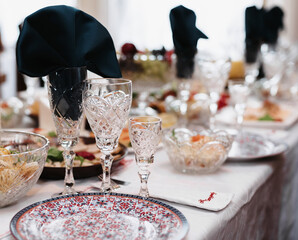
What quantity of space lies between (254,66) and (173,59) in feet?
2.53

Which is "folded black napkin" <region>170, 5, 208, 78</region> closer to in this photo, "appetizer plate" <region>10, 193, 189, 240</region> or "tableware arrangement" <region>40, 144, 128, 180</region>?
"tableware arrangement" <region>40, 144, 128, 180</region>

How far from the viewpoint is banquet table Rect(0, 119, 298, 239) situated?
0.94 meters

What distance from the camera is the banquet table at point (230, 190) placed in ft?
3.07

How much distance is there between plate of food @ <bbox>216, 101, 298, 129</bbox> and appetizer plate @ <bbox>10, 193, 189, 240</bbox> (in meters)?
1.12

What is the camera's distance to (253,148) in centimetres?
149

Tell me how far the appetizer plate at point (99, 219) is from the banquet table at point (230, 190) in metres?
0.06

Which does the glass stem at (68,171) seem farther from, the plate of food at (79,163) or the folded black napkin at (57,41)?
the folded black napkin at (57,41)

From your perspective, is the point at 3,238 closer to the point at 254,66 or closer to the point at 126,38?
the point at 254,66

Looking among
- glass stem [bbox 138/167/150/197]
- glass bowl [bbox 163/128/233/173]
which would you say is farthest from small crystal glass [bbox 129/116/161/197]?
glass bowl [bbox 163/128/233/173]

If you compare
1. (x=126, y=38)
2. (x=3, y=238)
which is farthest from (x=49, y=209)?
(x=126, y=38)

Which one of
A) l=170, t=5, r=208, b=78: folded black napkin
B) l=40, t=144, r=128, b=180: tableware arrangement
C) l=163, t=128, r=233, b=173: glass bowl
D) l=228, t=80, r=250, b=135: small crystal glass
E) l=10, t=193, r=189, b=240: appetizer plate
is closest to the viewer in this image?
l=10, t=193, r=189, b=240: appetizer plate

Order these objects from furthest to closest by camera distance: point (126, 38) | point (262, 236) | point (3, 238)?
1. point (126, 38)
2. point (262, 236)
3. point (3, 238)

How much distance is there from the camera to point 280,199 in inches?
64.3

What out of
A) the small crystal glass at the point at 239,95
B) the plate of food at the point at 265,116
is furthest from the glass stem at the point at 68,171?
the plate of food at the point at 265,116
